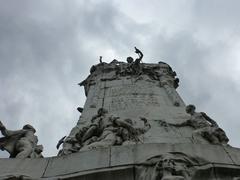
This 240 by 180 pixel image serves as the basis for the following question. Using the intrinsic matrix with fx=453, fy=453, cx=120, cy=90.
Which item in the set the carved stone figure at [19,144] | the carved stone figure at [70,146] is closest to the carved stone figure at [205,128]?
the carved stone figure at [70,146]

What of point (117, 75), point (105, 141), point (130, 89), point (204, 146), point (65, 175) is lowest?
point (65, 175)

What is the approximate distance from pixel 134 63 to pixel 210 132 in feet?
37.2

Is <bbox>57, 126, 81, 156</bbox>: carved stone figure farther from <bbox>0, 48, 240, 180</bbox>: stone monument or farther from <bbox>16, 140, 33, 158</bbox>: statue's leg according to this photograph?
<bbox>16, 140, 33, 158</bbox>: statue's leg

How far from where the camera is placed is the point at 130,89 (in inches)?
767

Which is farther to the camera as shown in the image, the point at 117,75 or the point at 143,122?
the point at 117,75

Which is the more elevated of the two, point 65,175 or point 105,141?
point 105,141

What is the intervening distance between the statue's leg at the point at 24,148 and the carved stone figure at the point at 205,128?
15.0 feet

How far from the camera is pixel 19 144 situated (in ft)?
39.3

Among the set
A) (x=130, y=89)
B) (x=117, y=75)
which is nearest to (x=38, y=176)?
(x=130, y=89)

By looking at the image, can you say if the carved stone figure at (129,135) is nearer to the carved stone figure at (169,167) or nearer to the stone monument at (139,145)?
the stone monument at (139,145)

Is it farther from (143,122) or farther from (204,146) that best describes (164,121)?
(204,146)

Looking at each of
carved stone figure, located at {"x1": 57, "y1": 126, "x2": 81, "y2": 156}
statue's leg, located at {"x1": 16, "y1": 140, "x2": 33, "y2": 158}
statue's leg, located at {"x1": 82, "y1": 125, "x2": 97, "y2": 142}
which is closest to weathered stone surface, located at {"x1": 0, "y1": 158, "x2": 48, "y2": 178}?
statue's leg, located at {"x1": 16, "y1": 140, "x2": 33, "y2": 158}

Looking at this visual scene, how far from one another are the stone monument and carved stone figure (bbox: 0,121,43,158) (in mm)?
773

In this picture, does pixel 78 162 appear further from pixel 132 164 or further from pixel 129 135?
pixel 129 135
